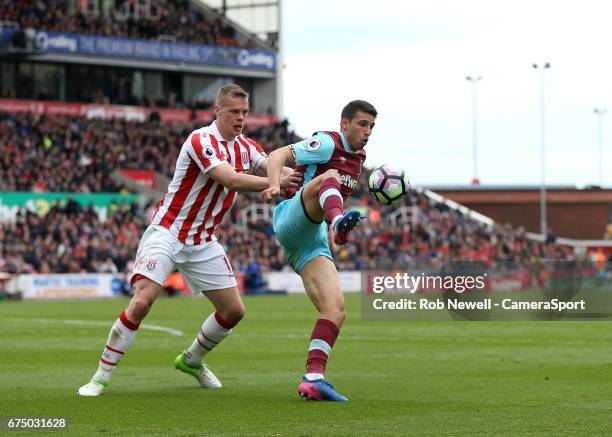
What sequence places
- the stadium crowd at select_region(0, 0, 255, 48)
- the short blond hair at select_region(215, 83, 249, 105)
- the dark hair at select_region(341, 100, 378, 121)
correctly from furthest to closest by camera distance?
1. the stadium crowd at select_region(0, 0, 255, 48)
2. the short blond hair at select_region(215, 83, 249, 105)
3. the dark hair at select_region(341, 100, 378, 121)

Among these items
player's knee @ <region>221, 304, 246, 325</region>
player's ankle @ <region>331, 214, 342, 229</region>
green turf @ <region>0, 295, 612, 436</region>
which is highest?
player's ankle @ <region>331, 214, 342, 229</region>

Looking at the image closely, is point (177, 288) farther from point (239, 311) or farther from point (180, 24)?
point (239, 311)

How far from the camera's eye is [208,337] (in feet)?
36.7

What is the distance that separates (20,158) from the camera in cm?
4597

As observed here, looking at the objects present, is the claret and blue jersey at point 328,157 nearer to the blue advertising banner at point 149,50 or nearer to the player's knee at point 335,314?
the player's knee at point 335,314

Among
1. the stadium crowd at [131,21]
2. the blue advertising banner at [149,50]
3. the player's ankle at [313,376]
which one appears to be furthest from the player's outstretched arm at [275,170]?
the stadium crowd at [131,21]

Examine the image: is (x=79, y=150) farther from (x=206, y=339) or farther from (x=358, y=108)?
(x=358, y=108)

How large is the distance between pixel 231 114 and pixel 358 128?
120cm

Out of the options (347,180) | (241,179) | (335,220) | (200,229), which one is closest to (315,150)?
(347,180)

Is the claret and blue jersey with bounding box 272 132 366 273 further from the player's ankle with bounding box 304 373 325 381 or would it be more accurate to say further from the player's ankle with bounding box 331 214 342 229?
the player's ankle with bounding box 304 373 325 381

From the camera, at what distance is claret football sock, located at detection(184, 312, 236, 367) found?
11133mm

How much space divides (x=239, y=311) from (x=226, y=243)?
113 ft

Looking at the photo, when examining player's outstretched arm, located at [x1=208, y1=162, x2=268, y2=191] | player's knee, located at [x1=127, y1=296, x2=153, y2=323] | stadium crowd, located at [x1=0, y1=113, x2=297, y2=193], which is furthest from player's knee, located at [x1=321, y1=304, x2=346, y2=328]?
stadium crowd, located at [x1=0, y1=113, x2=297, y2=193]

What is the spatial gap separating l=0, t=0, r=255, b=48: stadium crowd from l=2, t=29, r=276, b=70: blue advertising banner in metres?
0.49
